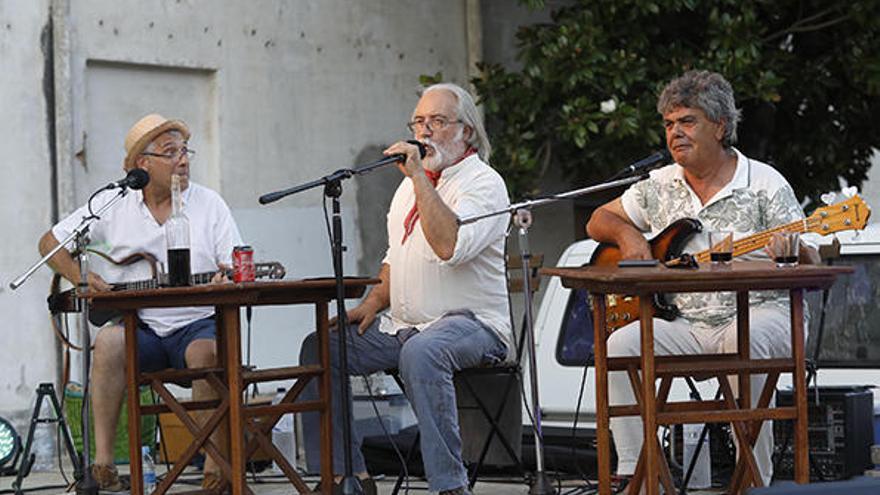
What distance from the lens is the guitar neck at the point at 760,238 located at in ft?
18.5

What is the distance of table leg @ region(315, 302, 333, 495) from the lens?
5.96 meters

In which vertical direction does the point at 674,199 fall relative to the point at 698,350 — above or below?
above

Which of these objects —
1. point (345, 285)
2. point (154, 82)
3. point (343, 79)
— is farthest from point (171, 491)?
point (343, 79)

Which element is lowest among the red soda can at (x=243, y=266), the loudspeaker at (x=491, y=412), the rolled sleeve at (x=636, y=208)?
the loudspeaker at (x=491, y=412)

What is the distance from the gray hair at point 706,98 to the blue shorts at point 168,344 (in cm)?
212

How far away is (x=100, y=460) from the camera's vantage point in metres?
6.68

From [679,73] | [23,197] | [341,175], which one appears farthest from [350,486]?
[679,73]

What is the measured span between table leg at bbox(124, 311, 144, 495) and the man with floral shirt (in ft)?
5.50

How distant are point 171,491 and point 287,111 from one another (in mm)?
3367

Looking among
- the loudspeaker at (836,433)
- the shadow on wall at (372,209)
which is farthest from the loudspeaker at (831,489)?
the shadow on wall at (372,209)

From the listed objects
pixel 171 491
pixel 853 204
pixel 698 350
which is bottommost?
pixel 171 491

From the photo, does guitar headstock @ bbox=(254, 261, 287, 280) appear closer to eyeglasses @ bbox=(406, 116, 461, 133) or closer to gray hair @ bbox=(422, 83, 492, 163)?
eyeglasses @ bbox=(406, 116, 461, 133)

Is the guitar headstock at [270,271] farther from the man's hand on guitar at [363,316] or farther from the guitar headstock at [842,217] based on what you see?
the guitar headstock at [842,217]

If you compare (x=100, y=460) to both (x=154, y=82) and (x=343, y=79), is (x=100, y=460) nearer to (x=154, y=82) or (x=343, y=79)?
(x=154, y=82)
